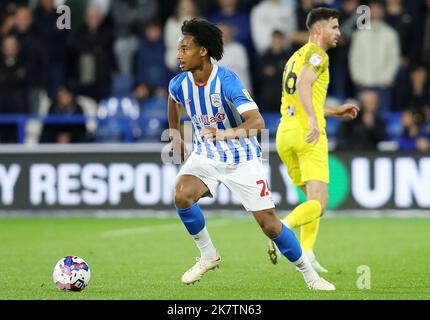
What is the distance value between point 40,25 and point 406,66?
579 cm

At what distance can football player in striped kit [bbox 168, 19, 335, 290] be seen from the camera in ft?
28.9

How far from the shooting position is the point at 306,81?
10.1m

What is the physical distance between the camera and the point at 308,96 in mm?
9984

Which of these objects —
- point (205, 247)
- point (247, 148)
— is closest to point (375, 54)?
point (205, 247)

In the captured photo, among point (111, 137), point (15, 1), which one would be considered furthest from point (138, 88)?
point (15, 1)

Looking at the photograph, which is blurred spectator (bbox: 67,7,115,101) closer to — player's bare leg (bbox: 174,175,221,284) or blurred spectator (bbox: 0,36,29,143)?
blurred spectator (bbox: 0,36,29,143)

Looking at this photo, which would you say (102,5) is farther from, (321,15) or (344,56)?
(321,15)

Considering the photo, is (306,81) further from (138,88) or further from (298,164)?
(138,88)

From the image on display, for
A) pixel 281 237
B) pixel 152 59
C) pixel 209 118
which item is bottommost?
pixel 281 237

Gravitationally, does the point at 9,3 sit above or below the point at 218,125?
above

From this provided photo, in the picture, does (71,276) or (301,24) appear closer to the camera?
(71,276)

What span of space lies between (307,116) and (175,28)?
8520 millimetres

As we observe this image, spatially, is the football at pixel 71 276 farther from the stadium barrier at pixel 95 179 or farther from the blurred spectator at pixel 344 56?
the blurred spectator at pixel 344 56

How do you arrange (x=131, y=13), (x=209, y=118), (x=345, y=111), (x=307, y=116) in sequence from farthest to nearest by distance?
(x=131, y=13), (x=345, y=111), (x=307, y=116), (x=209, y=118)
